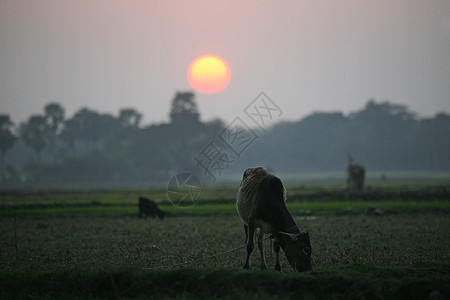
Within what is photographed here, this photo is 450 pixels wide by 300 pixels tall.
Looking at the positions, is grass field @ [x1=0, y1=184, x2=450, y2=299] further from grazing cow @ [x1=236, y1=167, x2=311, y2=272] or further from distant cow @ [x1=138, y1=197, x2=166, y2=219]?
distant cow @ [x1=138, y1=197, x2=166, y2=219]

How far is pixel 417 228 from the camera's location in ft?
59.2

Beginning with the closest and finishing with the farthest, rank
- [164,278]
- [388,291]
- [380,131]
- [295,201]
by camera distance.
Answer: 1. [388,291]
2. [164,278]
3. [295,201]
4. [380,131]

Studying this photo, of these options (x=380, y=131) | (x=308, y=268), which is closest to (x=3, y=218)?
(x=308, y=268)

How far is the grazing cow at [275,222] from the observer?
1002 cm

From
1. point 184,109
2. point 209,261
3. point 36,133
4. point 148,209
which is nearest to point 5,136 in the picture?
point 36,133

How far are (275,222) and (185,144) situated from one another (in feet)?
286

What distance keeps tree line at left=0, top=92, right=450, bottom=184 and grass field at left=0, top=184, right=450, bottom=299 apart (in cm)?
7045

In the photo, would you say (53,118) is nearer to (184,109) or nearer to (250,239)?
(184,109)

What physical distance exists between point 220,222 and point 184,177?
6.88m

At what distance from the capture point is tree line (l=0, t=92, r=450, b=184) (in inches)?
3829

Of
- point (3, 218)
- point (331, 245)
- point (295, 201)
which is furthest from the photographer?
point (295, 201)

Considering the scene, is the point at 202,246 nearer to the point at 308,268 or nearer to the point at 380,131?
the point at 308,268

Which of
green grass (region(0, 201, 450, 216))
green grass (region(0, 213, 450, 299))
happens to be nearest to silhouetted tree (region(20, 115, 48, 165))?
green grass (region(0, 201, 450, 216))

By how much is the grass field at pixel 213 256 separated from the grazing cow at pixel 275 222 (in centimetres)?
46
